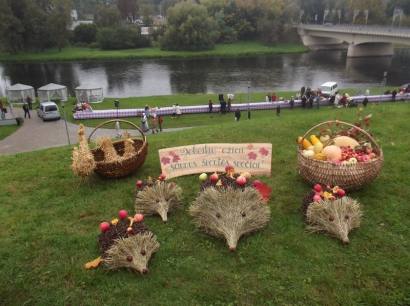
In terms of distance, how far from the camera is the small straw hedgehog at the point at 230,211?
6832 millimetres

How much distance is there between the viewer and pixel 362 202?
26.6ft

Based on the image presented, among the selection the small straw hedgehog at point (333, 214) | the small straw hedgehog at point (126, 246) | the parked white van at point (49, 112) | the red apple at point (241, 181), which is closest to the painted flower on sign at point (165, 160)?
the red apple at point (241, 181)

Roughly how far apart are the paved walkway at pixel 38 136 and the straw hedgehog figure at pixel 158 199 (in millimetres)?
15444

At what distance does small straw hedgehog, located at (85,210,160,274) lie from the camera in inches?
245

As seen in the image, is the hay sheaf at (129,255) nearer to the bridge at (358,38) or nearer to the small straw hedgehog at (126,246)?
the small straw hedgehog at (126,246)

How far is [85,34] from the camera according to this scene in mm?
82125

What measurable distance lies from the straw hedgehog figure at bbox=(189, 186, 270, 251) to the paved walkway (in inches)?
656

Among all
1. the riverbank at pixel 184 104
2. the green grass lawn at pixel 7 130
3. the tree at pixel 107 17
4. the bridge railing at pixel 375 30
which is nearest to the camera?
the green grass lawn at pixel 7 130

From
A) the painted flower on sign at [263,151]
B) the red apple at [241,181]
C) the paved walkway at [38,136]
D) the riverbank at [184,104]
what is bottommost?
the riverbank at [184,104]

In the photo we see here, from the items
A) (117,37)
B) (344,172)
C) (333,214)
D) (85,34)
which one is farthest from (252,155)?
(85,34)

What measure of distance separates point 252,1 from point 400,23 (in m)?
32.6

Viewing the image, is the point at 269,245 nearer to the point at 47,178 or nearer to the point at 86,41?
the point at 47,178

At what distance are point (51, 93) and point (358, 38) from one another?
177 ft

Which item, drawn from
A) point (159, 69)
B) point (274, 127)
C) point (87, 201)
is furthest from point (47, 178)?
point (159, 69)
